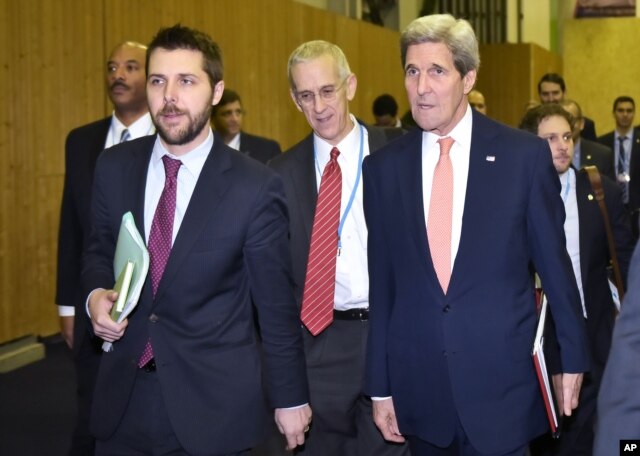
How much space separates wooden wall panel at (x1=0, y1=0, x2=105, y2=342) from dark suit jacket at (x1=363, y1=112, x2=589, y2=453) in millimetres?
5592

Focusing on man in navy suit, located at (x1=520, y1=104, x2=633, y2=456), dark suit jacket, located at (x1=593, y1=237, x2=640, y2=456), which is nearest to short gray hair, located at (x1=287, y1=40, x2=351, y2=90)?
man in navy suit, located at (x1=520, y1=104, x2=633, y2=456)

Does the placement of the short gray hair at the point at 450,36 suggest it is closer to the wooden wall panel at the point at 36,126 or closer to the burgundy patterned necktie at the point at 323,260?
the burgundy patterned necktie at the point at 323,260

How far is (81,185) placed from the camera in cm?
482

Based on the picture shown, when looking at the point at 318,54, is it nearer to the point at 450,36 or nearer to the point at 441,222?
the point at 450,36

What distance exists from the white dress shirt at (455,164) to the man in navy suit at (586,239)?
1.55 metres

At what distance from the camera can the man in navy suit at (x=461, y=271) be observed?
11.1 ft

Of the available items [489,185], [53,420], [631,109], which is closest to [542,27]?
[631,109]

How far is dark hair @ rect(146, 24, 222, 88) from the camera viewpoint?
10.9 ft

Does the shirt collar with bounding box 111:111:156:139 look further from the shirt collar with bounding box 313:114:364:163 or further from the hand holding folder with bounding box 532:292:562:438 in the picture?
the hand holding folder with bounding box 532:292:562:438

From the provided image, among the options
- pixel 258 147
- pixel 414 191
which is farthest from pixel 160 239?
pixel 258 147

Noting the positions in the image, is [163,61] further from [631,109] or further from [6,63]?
[631,109]

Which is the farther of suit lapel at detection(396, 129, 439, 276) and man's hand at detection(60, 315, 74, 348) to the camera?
man's hand at detection(60, 315, 74, 348)

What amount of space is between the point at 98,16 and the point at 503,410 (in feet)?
23.3

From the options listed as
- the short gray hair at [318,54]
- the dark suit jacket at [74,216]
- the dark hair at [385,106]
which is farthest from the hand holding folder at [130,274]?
the dark hair at [385,106]
